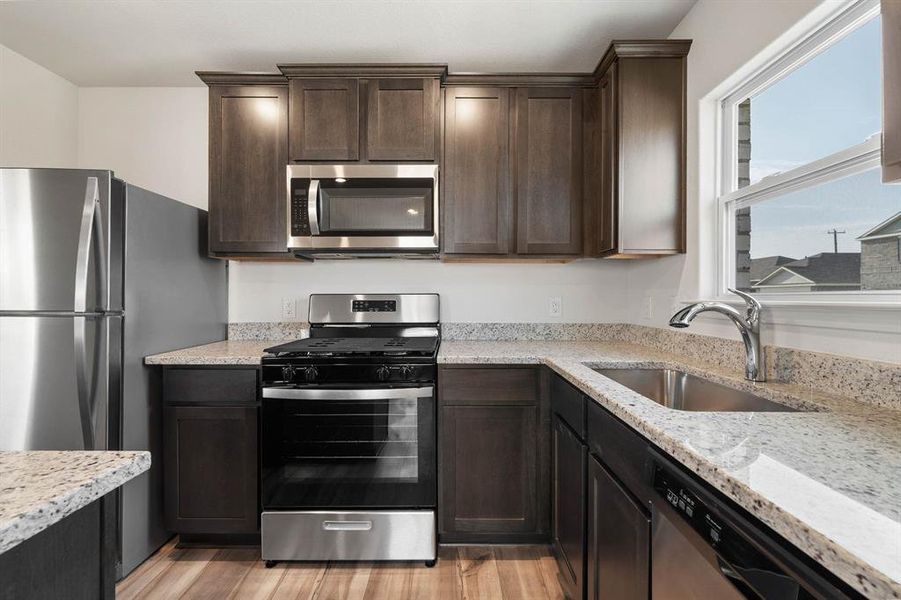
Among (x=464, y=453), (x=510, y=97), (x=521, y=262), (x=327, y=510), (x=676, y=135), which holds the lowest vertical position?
(x=327, y=510)

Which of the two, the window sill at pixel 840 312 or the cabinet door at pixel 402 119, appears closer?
the window sill at pixel 840 312

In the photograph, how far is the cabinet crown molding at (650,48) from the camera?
7.10 ft

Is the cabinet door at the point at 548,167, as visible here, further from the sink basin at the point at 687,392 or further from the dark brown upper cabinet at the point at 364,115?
the sink basin at the point at 687,392

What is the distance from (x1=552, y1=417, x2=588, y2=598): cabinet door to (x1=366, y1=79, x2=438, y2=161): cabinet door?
1.54 metres

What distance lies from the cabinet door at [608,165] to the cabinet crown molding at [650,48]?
0.07 meters

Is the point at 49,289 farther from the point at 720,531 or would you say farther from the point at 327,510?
the point at 720,531

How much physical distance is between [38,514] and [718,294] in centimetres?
227

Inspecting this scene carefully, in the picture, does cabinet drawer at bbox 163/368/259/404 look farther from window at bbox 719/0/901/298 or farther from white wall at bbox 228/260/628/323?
window at bbox 719/0/901/298

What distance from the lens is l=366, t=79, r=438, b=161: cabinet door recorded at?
2.44 meters

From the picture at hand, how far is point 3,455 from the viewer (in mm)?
723

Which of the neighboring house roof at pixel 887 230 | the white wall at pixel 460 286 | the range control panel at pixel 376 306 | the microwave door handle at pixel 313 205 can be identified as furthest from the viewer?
the white wall at pixel 460 286

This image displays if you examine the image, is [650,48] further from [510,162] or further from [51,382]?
[51,382]

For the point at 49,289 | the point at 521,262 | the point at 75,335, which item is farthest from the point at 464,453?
the point at 49,289

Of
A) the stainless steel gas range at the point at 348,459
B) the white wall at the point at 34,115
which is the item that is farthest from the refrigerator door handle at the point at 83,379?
the white wall at the point at 34,115
